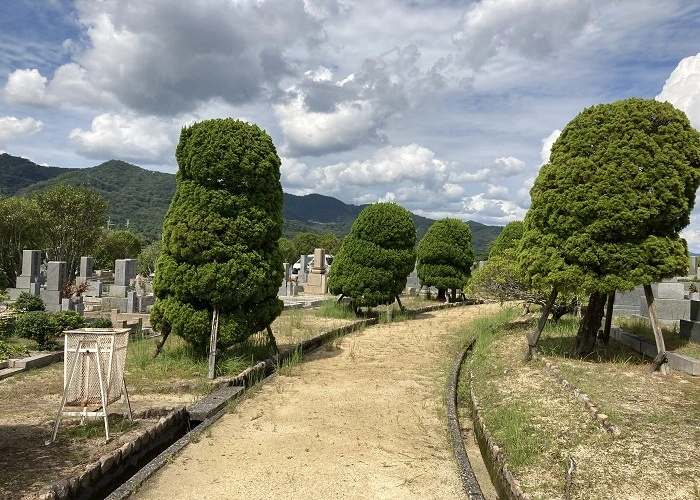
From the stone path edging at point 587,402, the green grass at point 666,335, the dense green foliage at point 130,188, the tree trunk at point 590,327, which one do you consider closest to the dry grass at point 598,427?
the stone path edging at point 587,402

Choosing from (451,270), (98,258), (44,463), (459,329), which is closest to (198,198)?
(44,463)

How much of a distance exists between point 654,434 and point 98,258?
45.1 meters

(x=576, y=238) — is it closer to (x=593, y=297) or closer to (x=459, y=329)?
(x=593, y=297)

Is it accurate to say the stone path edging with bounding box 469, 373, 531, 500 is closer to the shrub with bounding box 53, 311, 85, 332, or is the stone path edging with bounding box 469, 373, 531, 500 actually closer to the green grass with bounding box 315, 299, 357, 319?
the shrub with bounding box 53, 311, 85, 332

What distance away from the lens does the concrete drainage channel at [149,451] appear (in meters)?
4.14

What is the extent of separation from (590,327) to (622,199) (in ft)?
8.22

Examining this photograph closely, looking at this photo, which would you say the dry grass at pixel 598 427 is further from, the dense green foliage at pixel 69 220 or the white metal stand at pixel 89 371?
the dense green foliage at pixel 69 220

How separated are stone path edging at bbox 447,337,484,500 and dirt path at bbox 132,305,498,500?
0.29 ft

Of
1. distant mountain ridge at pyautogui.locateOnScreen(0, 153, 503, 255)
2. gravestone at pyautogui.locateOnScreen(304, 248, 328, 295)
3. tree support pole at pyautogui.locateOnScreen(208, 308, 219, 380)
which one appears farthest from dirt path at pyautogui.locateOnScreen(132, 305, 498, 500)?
distant mountain ridge at pyautogui.locateOnScreen(0, 153, 503, 255)

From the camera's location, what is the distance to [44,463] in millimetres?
4625

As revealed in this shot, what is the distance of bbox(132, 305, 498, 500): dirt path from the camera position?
442cm

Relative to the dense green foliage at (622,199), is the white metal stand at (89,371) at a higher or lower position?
lower

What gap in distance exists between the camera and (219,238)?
863 cm

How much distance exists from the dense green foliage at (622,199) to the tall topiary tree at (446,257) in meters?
14.1
